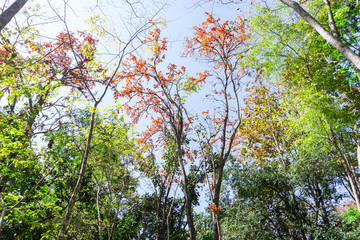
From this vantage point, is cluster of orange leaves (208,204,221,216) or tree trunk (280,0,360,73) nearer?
tree trunk (280,0,360,73)

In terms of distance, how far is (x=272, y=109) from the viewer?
11812 mm

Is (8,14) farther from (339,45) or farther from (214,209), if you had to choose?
(214,209)

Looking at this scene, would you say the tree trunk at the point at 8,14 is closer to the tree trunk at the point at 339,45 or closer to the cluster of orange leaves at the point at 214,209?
the tree trunk at the point at 339,45

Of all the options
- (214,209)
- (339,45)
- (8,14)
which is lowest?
(214,209)

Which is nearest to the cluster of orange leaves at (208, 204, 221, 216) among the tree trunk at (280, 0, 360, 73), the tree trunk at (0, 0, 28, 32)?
the tree trunk at (280, 0, 360, 73)

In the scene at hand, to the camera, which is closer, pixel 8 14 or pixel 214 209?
pixel 8 14

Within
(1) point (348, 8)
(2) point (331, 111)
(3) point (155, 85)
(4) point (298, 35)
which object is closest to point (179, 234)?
(3) point (155, 85)

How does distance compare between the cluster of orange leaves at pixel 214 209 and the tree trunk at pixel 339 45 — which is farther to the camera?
the cluster of orange leaves at pixel 214 209

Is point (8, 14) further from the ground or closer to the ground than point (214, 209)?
further from the ground

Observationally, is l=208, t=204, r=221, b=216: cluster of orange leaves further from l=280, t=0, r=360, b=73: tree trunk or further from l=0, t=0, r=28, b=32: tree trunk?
l=0, t=0, r=28, b=32: tree trunk

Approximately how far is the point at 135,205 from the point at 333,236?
777 cm

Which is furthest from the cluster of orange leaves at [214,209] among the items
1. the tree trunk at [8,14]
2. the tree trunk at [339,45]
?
the tree trunk at [8,14]

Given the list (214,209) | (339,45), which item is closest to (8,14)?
(339,45)

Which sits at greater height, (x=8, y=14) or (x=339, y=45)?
(x=8, y=14)
